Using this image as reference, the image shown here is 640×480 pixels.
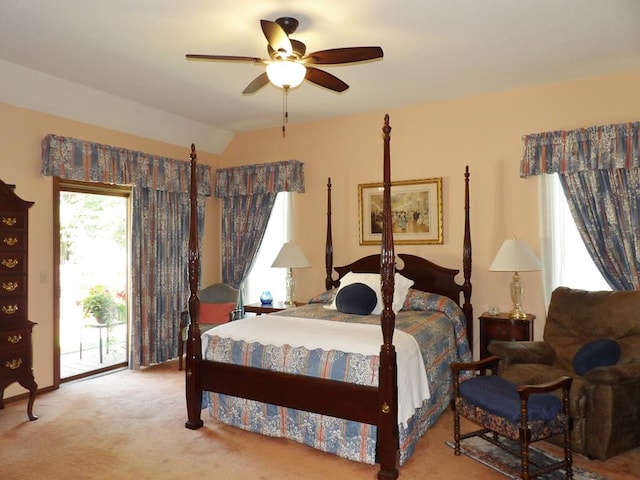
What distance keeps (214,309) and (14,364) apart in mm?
2086

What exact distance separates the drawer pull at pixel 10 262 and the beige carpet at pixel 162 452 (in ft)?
3.97

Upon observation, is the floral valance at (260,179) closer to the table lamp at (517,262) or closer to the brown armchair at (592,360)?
the table lamp at (517,262)

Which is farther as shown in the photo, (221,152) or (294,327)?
(221,152)

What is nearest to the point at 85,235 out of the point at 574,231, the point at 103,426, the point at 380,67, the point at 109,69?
the point at 109,69

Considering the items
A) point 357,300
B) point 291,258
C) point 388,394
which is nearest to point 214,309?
point 291,258

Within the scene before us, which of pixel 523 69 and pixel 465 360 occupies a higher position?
pixel 523 69

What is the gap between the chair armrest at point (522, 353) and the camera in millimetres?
3516

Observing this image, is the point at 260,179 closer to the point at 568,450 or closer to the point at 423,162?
the point at 423,162

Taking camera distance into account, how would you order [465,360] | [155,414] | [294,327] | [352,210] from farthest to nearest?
[352,210] < [465,360] < [155,414] < [294,327]

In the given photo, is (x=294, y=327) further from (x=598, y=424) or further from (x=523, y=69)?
(x=523, y=69)

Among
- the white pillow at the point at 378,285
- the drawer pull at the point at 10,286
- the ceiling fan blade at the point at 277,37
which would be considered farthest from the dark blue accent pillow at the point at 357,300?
the drawer pull at the point at 10,286

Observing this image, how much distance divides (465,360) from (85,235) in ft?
13.0

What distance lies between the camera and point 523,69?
3969mm

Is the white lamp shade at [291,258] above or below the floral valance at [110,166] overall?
below
